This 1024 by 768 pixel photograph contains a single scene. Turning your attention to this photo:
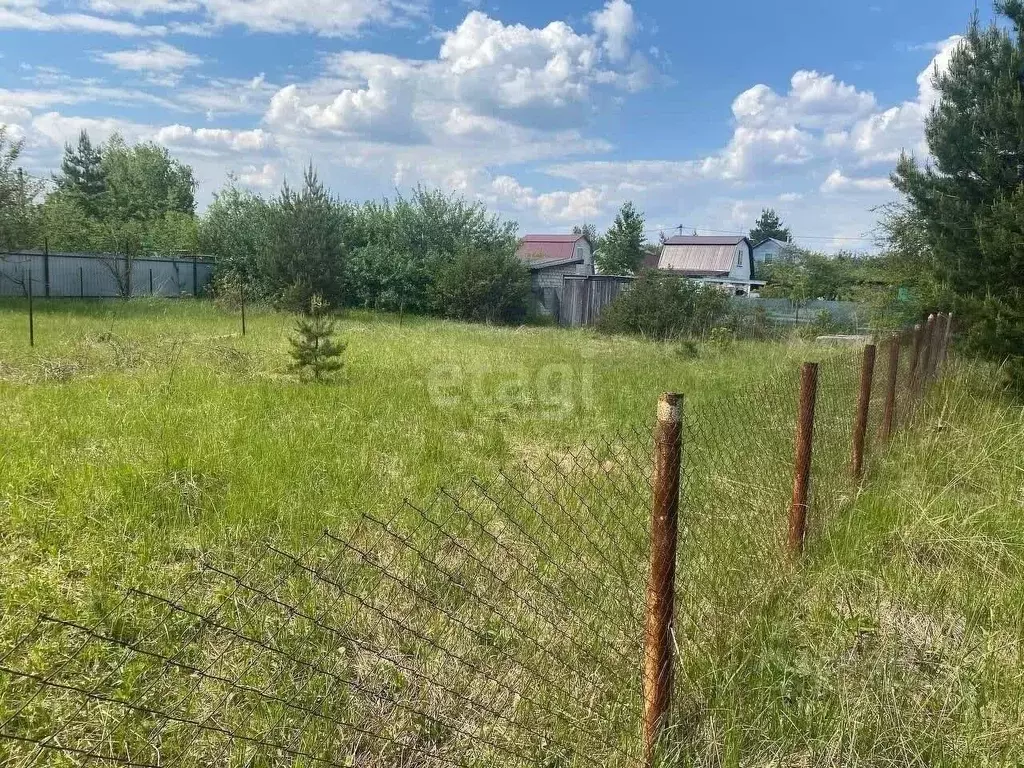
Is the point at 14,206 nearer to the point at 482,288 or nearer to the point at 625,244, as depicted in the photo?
the point at 482,288

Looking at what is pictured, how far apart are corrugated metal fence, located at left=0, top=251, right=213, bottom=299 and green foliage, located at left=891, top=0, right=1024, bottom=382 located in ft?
61.0

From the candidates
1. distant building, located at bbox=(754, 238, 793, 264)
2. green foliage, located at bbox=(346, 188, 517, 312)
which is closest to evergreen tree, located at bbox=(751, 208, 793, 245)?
distant building, located at bbox=(754, 238, 793, 264)

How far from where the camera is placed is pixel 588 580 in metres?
2.94

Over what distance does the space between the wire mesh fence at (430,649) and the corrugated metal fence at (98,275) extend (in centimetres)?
1740

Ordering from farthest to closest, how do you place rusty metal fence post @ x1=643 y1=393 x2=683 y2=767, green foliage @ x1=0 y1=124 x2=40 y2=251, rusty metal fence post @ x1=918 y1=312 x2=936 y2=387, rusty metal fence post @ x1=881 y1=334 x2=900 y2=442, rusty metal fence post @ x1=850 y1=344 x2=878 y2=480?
green foliage @ x1=0 y1=124 x2=40 y2=251, rusty metal fence post @ x1=918 y1=312 x2=936 y2=387, rusty metal fence post @ x1=881 y1=334 x2=900 y2=442, rusty metal fence post @ x1=850 y1=344 x2=878 y2=480, rusty metal fence post @ x1=643 y1=393 x2=683 y2=767

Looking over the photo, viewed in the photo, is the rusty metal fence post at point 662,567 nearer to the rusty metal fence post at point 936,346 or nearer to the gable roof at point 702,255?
the rusty metal fence post at point 936,346

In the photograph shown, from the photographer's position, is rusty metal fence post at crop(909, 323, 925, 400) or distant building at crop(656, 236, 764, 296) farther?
distant building at crop(656, 236, 764, 296)

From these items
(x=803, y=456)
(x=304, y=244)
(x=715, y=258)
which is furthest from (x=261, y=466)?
(x=715, y=258)

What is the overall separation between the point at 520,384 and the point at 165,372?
3826 mm

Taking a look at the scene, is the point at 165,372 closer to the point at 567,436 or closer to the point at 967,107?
the point at 567,436

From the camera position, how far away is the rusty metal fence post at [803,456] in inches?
112

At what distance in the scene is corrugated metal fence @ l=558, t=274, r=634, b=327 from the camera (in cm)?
1977

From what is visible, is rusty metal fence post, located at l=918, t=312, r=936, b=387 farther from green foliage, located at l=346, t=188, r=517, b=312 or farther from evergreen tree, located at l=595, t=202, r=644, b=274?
evergreen tree, located at l=595, t=202, r=644, b=274

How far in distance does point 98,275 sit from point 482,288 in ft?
34.9
